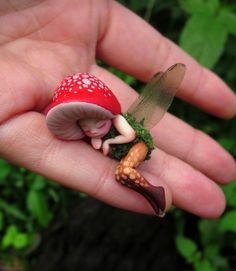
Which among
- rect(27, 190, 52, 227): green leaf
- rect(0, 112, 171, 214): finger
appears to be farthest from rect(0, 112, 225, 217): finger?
rect(27, 190, 52, 227): green leaf


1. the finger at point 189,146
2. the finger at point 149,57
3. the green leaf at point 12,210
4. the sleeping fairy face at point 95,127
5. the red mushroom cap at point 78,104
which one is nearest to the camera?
the red mushroom cap at point 78,104

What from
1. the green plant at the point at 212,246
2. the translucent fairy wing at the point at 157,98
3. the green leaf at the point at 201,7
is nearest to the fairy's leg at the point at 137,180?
the translucent fairy wing at the point at 157,98

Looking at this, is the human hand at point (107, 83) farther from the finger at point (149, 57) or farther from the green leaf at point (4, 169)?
the green leaf at point (4, 169)

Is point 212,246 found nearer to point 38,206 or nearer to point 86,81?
point 38,206

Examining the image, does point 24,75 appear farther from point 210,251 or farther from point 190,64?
point 210,251

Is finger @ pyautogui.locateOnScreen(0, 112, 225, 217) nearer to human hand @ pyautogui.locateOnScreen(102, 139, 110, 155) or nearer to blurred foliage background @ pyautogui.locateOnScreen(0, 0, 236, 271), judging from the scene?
human hand @ pyautogui.locateOnScreen(102, 139, 110, 155)

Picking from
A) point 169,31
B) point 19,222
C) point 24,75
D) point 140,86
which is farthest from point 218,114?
point 19,222

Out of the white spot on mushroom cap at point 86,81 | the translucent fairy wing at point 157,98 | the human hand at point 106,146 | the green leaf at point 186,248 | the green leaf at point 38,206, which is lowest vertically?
the green leaf at point 38,206

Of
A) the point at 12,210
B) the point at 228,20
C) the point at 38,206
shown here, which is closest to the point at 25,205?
the point at 12,210
